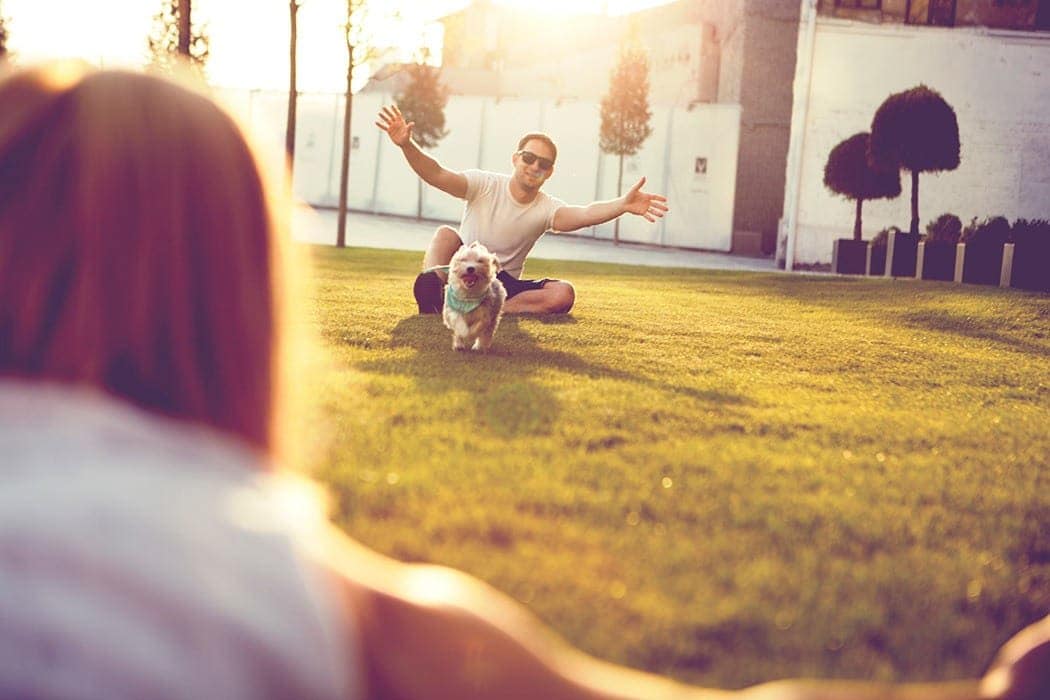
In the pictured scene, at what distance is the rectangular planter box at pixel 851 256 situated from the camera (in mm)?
23844

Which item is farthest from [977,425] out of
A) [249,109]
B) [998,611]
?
[249,109]

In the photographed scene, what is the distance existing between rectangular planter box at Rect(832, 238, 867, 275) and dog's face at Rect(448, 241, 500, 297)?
1742cm

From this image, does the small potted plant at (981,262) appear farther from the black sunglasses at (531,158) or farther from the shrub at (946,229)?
the black sunglasses at (531,158)

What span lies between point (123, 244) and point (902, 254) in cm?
2116

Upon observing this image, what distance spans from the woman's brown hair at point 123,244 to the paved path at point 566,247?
26.7 metres

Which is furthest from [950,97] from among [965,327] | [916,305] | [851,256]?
[965,327]

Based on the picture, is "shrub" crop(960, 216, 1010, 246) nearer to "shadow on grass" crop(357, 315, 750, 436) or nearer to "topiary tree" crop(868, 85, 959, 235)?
"topiary tree" crop(868, 85, 959, 235)

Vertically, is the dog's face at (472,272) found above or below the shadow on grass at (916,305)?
above

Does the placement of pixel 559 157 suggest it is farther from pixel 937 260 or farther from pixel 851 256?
pixel 937 260

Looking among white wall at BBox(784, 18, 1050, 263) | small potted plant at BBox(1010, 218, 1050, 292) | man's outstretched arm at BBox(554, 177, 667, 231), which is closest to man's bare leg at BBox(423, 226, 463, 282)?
man's outstretched arm at BBox(554, 177, 667, 231)

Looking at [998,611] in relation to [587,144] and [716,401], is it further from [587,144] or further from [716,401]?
[587,144]

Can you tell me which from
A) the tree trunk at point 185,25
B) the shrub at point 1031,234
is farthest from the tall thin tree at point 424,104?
→ the tree trunk at point 185,25

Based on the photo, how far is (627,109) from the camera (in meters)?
38.8

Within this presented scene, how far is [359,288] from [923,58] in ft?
73.0
